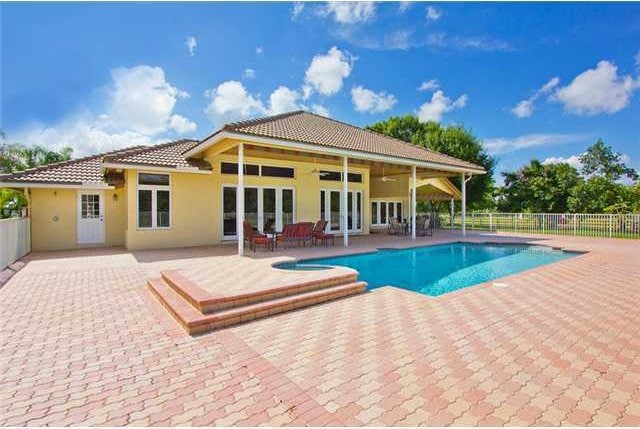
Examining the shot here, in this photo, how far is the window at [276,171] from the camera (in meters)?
15.6

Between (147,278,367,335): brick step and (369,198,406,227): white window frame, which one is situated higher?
(369,198,406,227): white window frame

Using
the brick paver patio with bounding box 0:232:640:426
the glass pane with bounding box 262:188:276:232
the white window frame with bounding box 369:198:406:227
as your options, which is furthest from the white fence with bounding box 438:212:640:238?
the glass pane with bounding box 262:188:276:232

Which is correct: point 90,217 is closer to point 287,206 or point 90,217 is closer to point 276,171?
point 276,171

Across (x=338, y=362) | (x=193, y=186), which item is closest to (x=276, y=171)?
(x=193, y=186)

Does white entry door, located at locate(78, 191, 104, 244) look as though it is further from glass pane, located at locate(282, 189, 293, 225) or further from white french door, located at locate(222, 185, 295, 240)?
glass pane, located at locate(282, 189, 293, 225)

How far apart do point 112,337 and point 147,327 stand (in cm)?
48

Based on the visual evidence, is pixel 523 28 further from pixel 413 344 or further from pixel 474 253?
pixel 413 344

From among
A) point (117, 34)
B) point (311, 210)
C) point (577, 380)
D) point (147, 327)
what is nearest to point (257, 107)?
point (311, 210)

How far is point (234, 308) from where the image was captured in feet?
17.4

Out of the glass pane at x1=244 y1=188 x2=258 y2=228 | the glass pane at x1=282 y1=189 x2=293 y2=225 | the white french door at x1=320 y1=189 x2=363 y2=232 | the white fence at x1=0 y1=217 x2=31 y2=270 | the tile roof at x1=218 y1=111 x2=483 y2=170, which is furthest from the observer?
the white french door at x1=320 y1=189 x2=363 y2=232

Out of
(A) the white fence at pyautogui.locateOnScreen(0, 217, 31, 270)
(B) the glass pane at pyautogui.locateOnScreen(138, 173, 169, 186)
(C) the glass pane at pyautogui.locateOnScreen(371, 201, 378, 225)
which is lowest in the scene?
(A) the white fence at pyautogui.locateOnScreen(0, 217, 31, 270)

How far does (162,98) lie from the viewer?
18078mm

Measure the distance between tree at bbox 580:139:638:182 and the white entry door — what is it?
5172 cm

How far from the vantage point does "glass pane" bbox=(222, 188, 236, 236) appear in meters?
14.8
